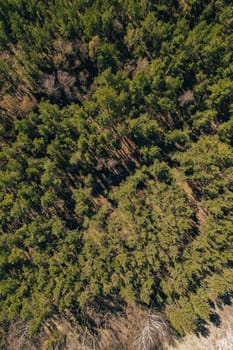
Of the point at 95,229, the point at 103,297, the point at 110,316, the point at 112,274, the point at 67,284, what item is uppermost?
the point at 95,229

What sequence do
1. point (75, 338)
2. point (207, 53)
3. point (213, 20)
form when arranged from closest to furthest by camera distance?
point (207, 53) → point (213, 20) → point (75, 338)

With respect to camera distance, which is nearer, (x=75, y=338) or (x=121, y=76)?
(x=121, y=76)

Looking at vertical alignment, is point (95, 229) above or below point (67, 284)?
above

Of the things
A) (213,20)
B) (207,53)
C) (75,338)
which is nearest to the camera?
(207,53)

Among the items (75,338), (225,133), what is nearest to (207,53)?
(225,133)

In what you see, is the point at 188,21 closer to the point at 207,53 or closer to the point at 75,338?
the point at 207,53

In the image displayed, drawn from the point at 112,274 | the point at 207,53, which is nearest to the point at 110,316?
the point at 112,274

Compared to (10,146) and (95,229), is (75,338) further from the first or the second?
(10,146)
